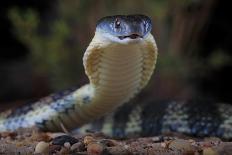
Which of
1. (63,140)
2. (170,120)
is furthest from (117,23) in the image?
(170,120)

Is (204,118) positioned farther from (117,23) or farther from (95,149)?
(95,149)

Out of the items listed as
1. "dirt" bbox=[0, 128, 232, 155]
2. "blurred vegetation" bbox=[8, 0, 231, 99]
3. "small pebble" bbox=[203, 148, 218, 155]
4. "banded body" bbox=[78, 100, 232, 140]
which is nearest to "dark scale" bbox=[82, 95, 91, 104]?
"banded body" bbox=[78, 100, 232, 140]

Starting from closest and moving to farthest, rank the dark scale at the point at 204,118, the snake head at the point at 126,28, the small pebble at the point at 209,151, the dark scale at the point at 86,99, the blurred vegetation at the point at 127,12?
the small pebble at the point at 209,151
the snake head at the point at 126,28
the dark scale at the point at 86,99
the dark scale at the point at 204,118
the blurred vegetation at the point at 127,12

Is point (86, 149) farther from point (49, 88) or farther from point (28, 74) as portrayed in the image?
point (28, 74)

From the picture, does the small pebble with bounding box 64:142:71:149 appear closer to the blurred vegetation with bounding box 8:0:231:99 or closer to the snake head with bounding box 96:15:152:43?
the snake head with bounding box 96:15:152:43

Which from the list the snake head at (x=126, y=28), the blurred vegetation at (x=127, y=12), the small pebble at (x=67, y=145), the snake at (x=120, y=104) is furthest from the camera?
the blurred vegetation at (x=127, y=12)

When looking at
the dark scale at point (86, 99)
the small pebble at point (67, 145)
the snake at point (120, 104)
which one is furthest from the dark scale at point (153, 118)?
the small pebble at point (67, 145)

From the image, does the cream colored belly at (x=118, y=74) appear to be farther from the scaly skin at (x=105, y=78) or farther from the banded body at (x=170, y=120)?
the banded body at (x=170, y=120)

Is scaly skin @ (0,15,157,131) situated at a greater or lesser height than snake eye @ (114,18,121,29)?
lesser
